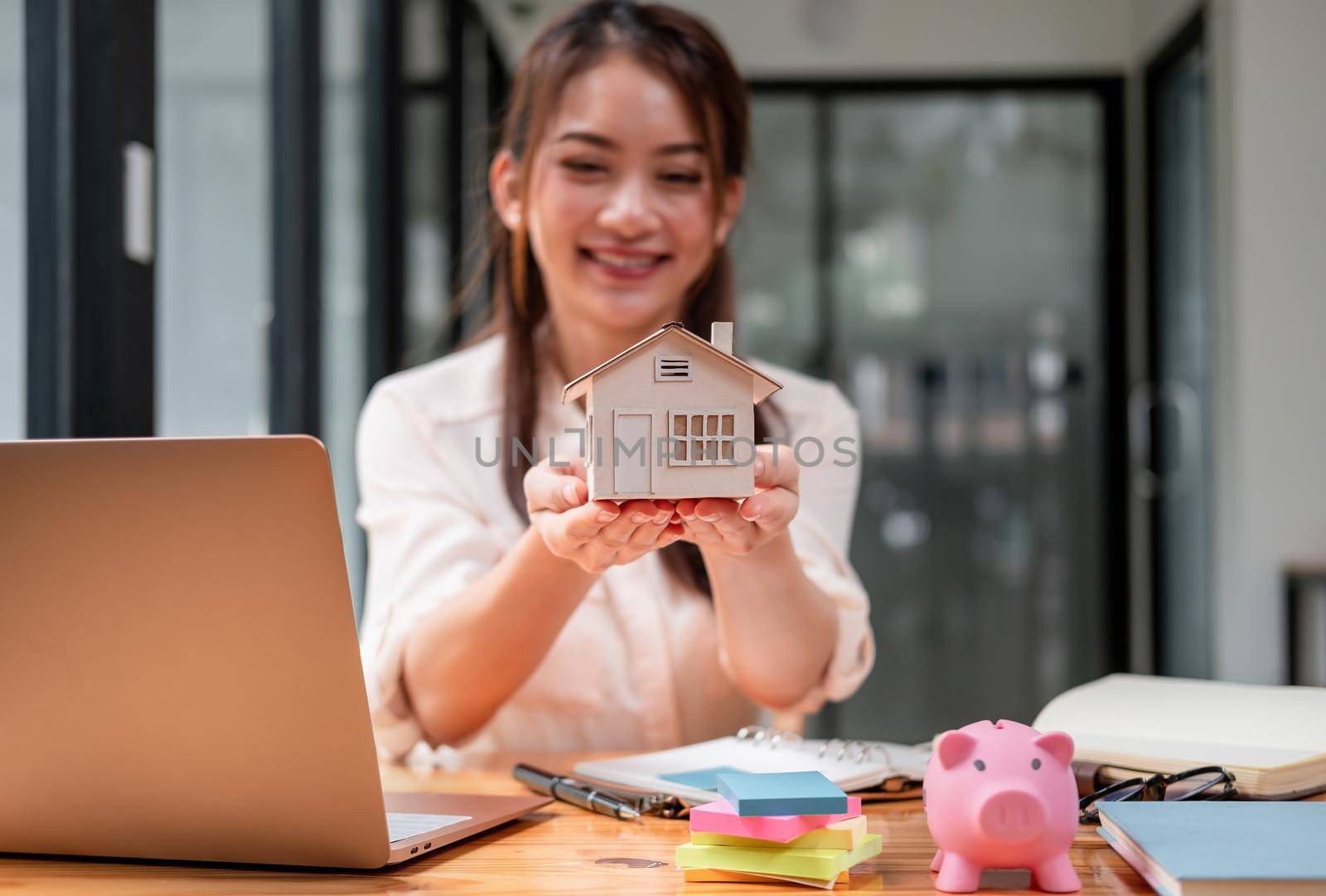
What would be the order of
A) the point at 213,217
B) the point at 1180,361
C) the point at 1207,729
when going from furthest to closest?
the point at 1180,361 < the point at 213,217 < the point at 1207,729

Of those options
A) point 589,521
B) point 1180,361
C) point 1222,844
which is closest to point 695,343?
point 589,521

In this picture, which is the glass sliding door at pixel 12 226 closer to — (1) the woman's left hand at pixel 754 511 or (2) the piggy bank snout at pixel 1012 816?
(1) the woman's left hand at pixel 754 511

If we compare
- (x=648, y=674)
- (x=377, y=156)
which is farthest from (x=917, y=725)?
(x=648, y=674)

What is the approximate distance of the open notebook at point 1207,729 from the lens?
0.89 meters

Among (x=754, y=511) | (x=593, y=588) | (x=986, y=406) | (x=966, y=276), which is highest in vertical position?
(x=966, y=276)

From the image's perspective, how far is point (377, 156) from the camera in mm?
2893

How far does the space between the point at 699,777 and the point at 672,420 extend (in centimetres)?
32

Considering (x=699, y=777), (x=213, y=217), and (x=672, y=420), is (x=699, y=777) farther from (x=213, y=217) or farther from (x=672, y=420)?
(x=213, y=217)

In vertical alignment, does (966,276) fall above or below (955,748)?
above

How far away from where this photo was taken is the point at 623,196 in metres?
1.24

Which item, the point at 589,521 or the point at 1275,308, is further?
the point at 1275,308

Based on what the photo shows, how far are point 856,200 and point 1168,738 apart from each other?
3699 millimetres

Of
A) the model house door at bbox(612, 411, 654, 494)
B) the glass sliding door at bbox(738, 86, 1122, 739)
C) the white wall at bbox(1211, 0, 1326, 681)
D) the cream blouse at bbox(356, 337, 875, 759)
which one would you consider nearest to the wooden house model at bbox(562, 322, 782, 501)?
the model house door at bbox(612, 411, 654, 494)

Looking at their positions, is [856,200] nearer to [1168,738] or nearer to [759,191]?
[759,191]
